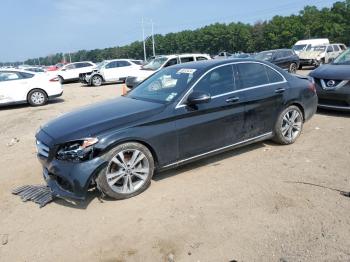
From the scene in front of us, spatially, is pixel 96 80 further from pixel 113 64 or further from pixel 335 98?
pixel 335 98

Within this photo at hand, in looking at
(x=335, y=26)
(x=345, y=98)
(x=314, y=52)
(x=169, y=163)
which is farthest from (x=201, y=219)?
(x=335, y=26)

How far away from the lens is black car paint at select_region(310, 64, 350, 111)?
8266 mm

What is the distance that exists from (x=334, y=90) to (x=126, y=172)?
19.3 feet

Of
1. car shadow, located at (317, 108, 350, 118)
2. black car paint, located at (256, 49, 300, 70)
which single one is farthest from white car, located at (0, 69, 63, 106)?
black car paint, located at (256, 49, 300, 70)

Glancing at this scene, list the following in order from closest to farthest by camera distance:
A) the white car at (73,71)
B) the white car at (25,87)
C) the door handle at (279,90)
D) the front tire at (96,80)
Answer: the door handle at (279,90) → the white car at (25,87) → the front tire at (96,80) → the white car at (73,71)

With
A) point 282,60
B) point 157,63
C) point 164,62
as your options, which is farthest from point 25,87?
point 282,60

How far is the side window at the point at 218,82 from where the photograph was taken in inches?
213

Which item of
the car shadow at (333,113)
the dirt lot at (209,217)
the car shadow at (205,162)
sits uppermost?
the car shadow at (333,113)

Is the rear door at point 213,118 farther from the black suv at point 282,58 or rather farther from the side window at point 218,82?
the black suv at point 282,58

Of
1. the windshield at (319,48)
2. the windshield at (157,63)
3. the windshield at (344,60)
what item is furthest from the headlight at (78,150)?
the windshield at (319,48)

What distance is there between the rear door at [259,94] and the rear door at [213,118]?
183 millimetres

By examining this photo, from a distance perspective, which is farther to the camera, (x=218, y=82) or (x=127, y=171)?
(x=218, y=82)

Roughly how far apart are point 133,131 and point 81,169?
81cm

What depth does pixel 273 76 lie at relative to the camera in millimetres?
6320
